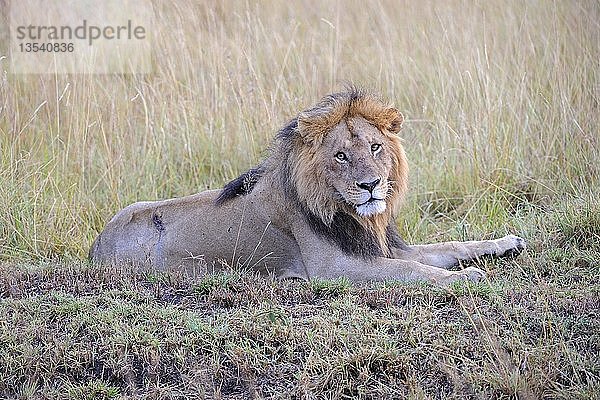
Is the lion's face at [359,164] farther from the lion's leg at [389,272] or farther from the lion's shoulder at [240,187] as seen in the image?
the lion's shoulder at [240,187]

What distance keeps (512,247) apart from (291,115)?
2783 millimetres

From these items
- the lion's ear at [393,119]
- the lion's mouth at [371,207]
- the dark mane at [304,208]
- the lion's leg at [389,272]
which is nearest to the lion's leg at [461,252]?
the dark mane at [304,208]

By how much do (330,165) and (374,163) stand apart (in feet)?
0.84

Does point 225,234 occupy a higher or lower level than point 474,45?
lower

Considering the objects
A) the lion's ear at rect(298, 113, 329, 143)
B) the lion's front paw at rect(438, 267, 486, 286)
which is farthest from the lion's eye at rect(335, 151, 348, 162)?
the lion's front paw at rect(438, 267, 486, 286)

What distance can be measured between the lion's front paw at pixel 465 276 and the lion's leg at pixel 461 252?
2.13ft

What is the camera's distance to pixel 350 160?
541 cm

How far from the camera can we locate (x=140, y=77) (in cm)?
862

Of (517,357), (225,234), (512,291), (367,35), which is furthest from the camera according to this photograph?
(367,35)

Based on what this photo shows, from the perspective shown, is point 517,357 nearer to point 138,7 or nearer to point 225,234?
point 225,234

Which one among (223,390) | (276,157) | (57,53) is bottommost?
(223,390)

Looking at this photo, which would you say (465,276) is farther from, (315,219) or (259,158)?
(259,158)

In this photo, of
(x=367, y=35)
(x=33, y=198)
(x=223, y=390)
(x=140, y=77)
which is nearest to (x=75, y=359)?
(x=223, y=390)

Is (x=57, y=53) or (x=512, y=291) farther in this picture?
(x=57, y=53)
